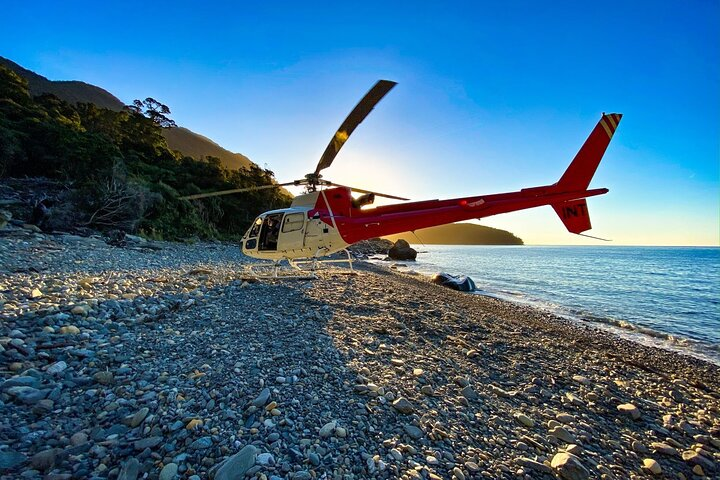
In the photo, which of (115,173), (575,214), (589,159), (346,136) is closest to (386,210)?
(346,136)

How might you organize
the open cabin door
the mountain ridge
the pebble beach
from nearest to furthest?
the pebble beach < the open cabin door < the mountain ridge

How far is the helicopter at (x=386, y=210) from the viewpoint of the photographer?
10.3 metres

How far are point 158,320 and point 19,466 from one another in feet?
12.2

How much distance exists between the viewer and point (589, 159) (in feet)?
34.5

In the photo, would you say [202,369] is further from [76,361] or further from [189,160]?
[189,160]

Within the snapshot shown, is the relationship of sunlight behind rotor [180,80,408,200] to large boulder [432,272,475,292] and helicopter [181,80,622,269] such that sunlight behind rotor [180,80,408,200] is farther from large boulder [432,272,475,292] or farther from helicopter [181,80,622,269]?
large boulder [432,272,475,292]

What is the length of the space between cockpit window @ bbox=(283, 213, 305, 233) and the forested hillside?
15.7 m

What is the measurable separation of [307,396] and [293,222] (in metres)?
8.05

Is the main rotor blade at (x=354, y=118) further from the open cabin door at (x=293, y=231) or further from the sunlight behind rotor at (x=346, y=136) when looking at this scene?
the open cabin door at (x=293, y=231)

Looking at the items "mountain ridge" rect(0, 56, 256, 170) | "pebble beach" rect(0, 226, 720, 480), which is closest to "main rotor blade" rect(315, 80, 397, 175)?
"pebble beach" rect(0, 226, 720, 480)

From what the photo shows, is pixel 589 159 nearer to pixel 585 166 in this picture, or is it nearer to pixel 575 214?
pixel 585 166

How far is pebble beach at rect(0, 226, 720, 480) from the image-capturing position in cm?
269

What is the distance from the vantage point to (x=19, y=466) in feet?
7.72

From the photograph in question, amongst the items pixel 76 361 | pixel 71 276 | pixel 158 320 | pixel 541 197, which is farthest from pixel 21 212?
pixel 541 197
